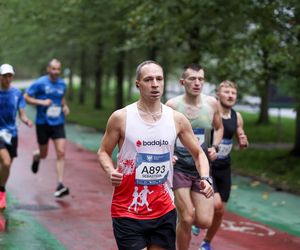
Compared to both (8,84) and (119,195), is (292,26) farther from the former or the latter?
(119,195)

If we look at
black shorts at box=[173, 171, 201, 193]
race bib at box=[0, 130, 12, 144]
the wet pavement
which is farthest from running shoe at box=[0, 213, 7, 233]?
black shorts at box=[173, 171, 201, 193]

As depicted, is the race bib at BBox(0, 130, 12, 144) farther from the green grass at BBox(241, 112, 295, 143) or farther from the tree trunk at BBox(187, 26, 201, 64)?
the green grass at BBox(241, 112, 295, 143)

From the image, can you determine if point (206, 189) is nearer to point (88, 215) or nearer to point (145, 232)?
point (145, 232)

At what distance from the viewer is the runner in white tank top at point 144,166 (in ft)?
15.9

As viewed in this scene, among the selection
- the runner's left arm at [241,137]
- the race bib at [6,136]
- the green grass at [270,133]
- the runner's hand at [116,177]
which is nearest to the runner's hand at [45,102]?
the race bib at [6,136]

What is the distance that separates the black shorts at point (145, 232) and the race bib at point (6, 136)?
4.35 m

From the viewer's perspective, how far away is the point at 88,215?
929cm

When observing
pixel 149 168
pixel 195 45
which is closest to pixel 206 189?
pixel 149 168

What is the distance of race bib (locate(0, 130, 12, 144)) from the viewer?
8.90m

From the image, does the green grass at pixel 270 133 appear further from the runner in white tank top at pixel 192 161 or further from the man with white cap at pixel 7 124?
the runner in white tank top at pixel 192 161

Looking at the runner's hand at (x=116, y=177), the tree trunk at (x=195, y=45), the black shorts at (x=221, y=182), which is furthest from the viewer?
the tree trunk at (x=195, y=45)

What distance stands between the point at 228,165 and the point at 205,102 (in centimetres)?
118

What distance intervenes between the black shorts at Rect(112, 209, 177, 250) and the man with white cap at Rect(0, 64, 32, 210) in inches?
167

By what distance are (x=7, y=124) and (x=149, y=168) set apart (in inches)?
180
